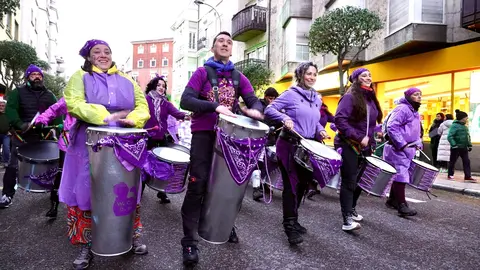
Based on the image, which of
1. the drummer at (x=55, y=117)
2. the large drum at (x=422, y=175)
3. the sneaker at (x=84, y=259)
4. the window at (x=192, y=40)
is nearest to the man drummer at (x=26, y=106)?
the drummer at (x=55, y=117)

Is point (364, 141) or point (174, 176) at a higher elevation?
point (364, 141)

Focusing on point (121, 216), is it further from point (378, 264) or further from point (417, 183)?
point (417, 183)

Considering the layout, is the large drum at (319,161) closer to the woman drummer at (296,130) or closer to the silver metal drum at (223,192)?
the woman drummer at (296,130)

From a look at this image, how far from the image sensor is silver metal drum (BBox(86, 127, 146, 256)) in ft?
9.54

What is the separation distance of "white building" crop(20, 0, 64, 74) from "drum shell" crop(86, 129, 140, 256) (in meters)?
30.7

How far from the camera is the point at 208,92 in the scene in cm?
342

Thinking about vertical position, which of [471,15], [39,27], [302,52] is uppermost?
[39,27]

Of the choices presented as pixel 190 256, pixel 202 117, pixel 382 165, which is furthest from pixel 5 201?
pixel 382 165

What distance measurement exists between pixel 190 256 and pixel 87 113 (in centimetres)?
136

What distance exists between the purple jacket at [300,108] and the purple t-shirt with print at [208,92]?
66cm

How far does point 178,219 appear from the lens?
Result: 4953 millimetres

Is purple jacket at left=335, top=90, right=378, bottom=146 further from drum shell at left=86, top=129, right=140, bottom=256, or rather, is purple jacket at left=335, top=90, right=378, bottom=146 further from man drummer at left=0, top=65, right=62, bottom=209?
man drummer at left=0, top=65, right=62, bottom=209

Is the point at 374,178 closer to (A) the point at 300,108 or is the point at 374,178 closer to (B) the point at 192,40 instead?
(A) the point at 300,108

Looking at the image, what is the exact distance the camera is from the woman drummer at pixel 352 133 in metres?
4.45
